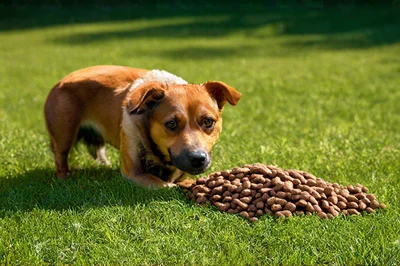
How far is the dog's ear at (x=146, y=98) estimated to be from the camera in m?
5.05

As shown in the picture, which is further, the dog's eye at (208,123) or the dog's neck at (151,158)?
the dog's neck at (151,158)

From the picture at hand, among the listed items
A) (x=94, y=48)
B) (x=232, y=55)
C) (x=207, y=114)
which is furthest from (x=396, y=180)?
(x=94, y=48)

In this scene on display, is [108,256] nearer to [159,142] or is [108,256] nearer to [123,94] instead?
[159,142]

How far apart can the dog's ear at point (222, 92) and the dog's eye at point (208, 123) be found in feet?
0.94

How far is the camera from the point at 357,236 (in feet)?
14.4

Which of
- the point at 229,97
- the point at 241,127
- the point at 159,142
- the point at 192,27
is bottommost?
the point at 192,27

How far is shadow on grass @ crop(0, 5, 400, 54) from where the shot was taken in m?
19.3

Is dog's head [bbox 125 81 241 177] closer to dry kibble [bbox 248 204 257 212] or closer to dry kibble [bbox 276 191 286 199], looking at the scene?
dry kibble [bbox 248 204 257 212]

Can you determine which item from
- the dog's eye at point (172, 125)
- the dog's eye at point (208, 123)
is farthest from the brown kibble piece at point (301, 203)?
the dog's eye at point (172, 125)

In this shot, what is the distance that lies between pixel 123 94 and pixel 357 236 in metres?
2.56

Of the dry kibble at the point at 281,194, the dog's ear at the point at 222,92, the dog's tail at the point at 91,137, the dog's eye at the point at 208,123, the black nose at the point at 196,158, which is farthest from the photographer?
the dog's tail at the point at 91,137

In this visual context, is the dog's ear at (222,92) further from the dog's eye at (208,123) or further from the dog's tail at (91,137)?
the dog's tail at (91,137)

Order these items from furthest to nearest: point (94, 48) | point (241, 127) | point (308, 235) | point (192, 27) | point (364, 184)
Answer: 1. point (192, 27)
2. point (94, 48)
3. point (241, 127)
4. point (364, 184)
5. point (308, 235)

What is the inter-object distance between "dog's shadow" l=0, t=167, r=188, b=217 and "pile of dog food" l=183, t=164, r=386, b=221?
0.30 m
